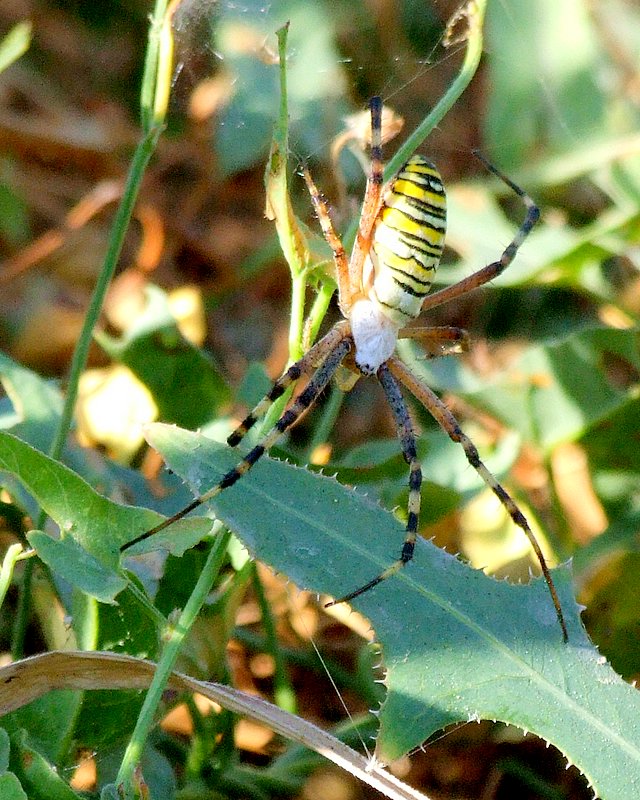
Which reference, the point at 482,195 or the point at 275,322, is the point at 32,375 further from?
the point at 482,195

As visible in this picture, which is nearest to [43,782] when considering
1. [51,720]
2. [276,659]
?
[51,720]

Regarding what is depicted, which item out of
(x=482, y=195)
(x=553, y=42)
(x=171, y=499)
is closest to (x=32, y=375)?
(x=171, y=499)

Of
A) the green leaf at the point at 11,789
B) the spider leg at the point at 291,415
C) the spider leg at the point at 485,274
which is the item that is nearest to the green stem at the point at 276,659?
the spider leg at the point at 291,415

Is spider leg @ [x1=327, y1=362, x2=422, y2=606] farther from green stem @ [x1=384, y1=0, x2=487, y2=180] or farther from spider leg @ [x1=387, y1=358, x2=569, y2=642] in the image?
green stem @ [x1=384, y1=0, x2=487, y2=180]

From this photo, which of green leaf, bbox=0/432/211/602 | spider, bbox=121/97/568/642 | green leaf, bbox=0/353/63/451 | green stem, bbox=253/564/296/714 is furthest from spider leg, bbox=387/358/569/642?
green leaf, bbox=0/432/211/602

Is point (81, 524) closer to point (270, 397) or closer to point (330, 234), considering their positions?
point (270, 397)
